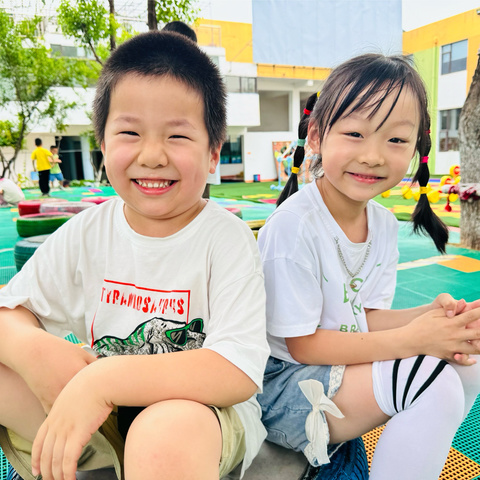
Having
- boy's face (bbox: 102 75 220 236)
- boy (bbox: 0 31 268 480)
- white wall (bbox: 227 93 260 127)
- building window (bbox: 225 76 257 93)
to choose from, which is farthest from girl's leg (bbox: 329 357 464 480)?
building window (bbox: 225 76 257 93)

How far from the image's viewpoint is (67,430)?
69 cm

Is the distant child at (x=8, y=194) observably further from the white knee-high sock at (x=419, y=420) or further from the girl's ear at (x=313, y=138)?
the white knee-high sock at (x=419, y=420)

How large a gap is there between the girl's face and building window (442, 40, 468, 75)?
16853mm

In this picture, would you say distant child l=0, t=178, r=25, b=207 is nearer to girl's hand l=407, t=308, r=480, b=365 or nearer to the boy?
the boy

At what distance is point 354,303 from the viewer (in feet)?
3.74

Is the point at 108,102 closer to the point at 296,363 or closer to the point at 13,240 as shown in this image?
the point at 296,363

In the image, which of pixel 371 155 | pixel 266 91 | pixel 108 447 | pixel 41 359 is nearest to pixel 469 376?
pixel 371 155

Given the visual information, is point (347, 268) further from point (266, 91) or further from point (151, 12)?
point (266, 91)

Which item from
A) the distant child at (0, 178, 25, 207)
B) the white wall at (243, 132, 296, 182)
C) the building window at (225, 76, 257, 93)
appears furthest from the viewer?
the white wall at (243, 132, 296, 182)

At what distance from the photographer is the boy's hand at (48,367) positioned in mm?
778

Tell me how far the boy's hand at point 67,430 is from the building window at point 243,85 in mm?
15170

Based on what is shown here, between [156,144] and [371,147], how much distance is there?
0.53 meters

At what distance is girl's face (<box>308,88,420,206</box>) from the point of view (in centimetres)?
103

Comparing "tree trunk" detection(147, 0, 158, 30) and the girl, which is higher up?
"tree trunk" detection(147, 0, 158, 30)
